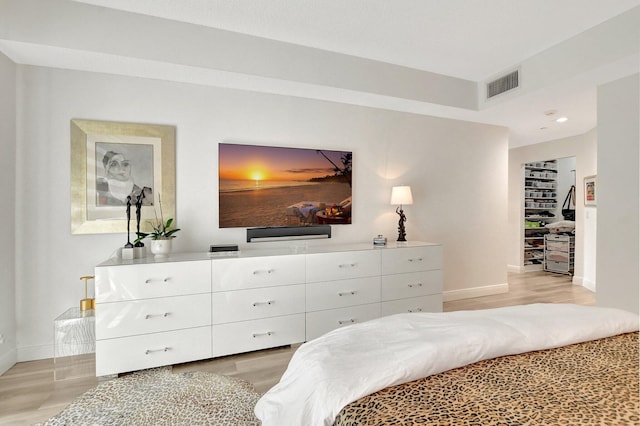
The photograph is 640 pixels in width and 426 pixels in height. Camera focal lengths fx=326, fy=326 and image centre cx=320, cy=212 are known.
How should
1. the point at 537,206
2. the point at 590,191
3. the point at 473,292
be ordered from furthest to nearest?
1. the point at 537,206
2. the point at 590,191
3. the point at 473,292

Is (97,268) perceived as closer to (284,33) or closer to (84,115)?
(84,115)

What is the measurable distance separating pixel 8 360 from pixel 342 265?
2693 mm

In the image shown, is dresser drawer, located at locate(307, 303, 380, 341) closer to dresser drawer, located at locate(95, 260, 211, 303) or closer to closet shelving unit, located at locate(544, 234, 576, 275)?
dresser drawer, located at locate(95, 260, 211, 303)

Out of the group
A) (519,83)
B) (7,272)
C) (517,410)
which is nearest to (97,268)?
(7,272)

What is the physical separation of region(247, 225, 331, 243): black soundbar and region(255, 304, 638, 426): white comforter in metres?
1.94

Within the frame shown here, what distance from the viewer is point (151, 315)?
2404 mm

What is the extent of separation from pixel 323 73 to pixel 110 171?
2067 mm

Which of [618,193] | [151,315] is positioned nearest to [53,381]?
[151,315]

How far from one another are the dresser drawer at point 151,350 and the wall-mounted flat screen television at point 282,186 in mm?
1026

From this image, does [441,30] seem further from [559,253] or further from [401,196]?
[559,253]

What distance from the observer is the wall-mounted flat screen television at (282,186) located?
10.2 ft

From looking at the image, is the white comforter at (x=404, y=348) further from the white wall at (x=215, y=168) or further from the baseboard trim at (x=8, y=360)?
the baseboard trim at (x=8, y=360)

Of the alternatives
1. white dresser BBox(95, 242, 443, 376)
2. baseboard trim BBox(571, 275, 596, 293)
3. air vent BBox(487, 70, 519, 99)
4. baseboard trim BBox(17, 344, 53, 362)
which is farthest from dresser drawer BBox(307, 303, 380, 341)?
baseboard trim BBox(571, 275, 596, 293)

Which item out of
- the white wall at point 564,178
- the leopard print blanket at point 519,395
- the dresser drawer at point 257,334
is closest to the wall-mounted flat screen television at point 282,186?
the dresser drawer at point 257,334
